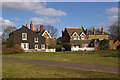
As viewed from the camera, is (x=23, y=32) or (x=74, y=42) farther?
(x=74, y=42)

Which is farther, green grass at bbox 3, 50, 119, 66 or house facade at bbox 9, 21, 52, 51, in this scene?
house facade at bbox 9, 21, 52, 51

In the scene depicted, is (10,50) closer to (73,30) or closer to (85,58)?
(85,58)

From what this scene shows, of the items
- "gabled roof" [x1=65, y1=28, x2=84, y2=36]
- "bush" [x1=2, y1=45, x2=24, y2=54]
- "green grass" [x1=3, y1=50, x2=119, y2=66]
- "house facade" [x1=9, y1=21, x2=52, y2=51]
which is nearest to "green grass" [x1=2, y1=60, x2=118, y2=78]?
"green grass" [x1=3, y1=50, x2=119, y2=66]

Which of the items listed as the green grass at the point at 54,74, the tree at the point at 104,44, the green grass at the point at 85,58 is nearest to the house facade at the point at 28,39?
the tree at the point at 104,44

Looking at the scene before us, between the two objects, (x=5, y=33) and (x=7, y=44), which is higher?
(x=5, y=33)

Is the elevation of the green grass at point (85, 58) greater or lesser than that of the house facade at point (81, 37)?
lesser

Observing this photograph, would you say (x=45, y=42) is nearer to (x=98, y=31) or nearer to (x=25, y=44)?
(x=25, y=44)

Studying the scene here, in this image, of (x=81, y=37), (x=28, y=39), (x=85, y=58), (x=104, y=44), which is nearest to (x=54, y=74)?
(x=85, y=58)

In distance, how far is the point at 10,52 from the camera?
36656mm

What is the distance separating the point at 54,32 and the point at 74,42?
28.0 m

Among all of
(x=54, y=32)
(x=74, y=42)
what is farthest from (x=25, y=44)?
(x=54, y=32)

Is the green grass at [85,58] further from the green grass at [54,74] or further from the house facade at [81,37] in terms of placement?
the house facade at [81,37]

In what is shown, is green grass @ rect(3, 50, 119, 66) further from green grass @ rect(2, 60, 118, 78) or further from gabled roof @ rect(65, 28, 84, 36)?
gabled roof @ rect(65, 28, 84, 36)

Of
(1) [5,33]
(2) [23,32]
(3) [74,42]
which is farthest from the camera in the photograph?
(1) [5,33]
